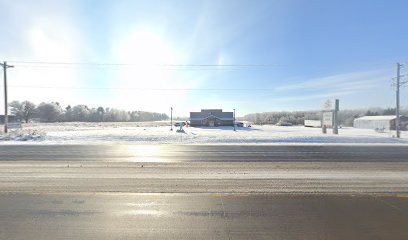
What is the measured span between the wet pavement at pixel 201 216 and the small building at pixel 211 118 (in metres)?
63.9

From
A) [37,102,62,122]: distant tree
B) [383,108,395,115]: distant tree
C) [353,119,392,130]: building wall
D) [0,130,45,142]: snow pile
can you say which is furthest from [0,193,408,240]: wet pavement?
[37,102,62,122]: distant tree

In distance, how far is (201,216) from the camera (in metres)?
5.55

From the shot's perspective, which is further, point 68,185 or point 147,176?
point 147,176

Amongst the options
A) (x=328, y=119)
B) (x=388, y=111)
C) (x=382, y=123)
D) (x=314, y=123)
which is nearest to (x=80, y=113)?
(x=314, y=123)

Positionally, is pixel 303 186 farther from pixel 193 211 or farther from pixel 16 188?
pixel 16 188

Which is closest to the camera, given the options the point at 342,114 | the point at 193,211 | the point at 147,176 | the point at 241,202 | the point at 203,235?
the point at 203,235

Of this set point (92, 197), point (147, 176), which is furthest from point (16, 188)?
point (147, 176)

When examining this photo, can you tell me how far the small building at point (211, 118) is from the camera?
71312mm

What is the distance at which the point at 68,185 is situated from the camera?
8.02 metres

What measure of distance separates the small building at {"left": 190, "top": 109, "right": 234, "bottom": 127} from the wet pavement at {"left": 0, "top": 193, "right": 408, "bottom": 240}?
63.9 meters

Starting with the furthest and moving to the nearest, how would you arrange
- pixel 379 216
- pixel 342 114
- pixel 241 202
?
pixel 342 114 < pixel 241 202 < pixel 379 216

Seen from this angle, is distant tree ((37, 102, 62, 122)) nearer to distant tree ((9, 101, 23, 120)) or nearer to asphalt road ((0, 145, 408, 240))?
distant tree ((9, 101, 23, 120))

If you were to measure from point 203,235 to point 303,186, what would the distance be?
13.9 ft

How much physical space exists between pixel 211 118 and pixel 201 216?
216 ft
